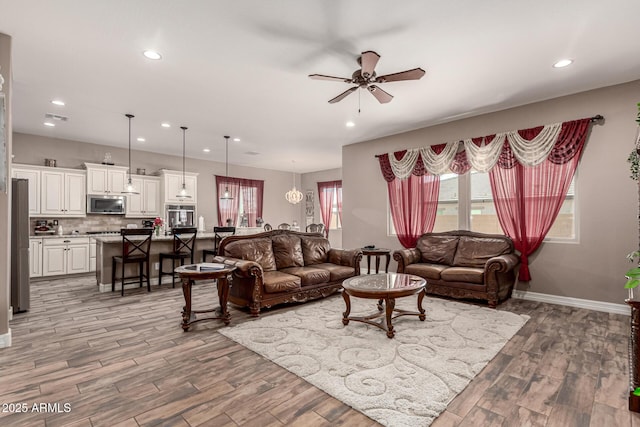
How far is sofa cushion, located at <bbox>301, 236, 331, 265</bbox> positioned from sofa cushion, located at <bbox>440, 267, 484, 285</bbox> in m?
1.88

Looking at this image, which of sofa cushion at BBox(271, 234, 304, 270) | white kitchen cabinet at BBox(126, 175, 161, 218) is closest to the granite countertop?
white kitchen cabinet at BBox(126, 175, 161, 218)

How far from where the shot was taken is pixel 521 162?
4680 millimetres

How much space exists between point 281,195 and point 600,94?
8.45 meters

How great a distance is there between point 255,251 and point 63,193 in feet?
15.9

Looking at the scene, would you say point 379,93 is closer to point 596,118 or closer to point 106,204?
point 596,118

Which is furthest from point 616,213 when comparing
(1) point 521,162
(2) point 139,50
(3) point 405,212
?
(2) point 139,50

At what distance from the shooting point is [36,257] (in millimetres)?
5992

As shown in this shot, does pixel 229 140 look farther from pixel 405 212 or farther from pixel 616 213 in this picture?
pixel 616 213

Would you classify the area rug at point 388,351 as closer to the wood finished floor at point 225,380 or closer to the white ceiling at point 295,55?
the wood finished floor at point 225,380

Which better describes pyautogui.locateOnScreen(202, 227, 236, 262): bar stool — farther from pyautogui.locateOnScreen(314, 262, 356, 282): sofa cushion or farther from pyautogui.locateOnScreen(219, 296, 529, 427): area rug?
pyautogui.locateOnScreen(219, 296, 529, 427): area rug

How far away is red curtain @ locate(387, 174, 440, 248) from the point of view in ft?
18.7

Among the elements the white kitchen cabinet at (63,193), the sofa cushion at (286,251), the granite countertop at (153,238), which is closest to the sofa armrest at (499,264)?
the sofa cushion at (286,251)

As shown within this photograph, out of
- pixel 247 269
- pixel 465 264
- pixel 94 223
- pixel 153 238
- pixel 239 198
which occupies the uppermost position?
pixel 239 198

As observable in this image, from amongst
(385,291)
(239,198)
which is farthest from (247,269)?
(239,198)
